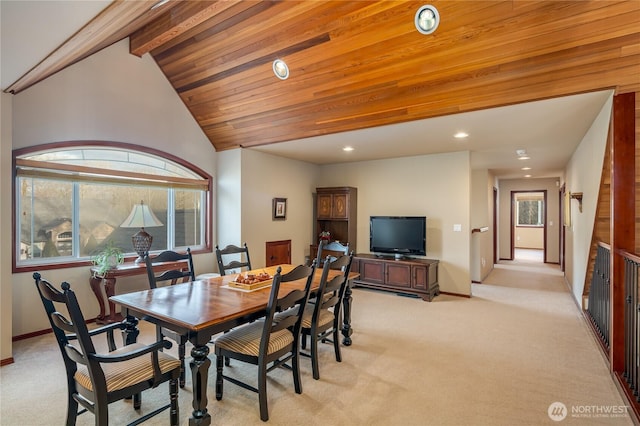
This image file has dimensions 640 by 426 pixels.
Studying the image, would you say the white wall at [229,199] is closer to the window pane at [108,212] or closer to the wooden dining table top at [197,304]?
the window pane at [108,212]

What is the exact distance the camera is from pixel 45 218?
3766mm

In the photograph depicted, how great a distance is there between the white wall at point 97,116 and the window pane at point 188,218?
14.6 inches

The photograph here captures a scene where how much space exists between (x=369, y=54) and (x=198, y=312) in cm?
277

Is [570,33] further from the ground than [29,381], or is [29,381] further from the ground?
[570,33]

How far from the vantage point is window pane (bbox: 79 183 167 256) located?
4.10 meters

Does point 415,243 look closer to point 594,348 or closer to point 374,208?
point 374,208

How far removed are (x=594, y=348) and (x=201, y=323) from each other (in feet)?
12.8

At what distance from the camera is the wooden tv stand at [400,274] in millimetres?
5168

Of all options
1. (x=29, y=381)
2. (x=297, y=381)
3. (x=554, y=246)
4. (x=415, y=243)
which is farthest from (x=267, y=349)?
(x=554, y=246)

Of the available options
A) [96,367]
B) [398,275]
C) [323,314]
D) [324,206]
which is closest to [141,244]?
[323,314]

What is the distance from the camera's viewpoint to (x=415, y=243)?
5.60 m

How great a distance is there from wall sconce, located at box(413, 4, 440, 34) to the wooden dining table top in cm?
241

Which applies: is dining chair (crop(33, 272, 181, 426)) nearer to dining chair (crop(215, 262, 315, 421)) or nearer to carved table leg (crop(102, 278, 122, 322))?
dining chair (crop(215, 262, 315, 421))

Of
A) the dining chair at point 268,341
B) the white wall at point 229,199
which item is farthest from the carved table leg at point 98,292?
the dining chair at point 268,341
